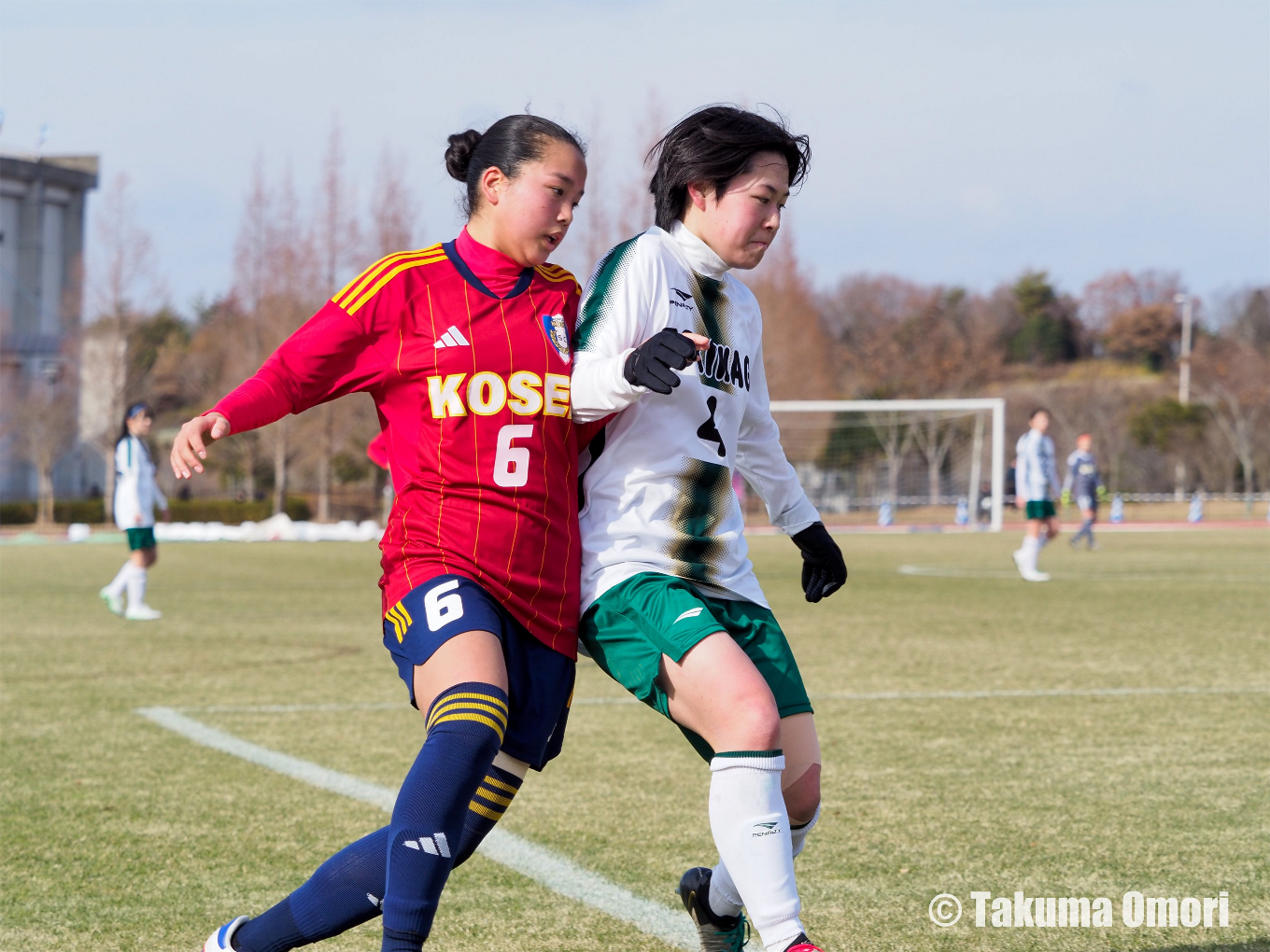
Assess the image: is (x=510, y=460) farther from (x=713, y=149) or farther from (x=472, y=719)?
(x=713, y=149)

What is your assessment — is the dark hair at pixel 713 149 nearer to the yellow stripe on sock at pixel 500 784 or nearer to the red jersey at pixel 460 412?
the red jersey at pixel 460 412

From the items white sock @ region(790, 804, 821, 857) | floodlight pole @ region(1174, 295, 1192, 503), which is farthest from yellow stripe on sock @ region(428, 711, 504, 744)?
floodlight pole @ region(1174, 295, 1192, 503)

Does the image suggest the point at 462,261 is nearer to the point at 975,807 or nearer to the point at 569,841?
the point at 569,841

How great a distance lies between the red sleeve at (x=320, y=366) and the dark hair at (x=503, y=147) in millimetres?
422

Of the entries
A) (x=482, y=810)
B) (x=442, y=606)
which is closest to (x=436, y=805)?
(x=482, y=810)

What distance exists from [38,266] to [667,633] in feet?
199

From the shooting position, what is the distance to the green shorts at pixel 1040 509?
16.7 m

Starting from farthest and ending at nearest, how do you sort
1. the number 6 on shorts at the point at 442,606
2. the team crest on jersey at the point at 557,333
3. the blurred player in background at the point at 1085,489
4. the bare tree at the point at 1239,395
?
the bare tree at the point at 1239,395
the blurred player in background at the point at 1085,489
the team crest on jersey at the point at 557,333
the number 6 on shorts at the point at 442,606

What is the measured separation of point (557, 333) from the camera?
2.90 m

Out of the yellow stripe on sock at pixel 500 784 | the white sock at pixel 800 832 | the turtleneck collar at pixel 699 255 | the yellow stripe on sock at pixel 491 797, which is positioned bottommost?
the white sock at pixel 800 832

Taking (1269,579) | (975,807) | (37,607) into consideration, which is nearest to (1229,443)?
(1269,579)

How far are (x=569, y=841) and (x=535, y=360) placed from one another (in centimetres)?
198

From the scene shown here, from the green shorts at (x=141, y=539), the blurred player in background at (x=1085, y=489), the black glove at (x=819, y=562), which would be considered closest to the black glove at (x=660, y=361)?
the black glove at (x=819, y=562)

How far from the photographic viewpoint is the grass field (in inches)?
138
